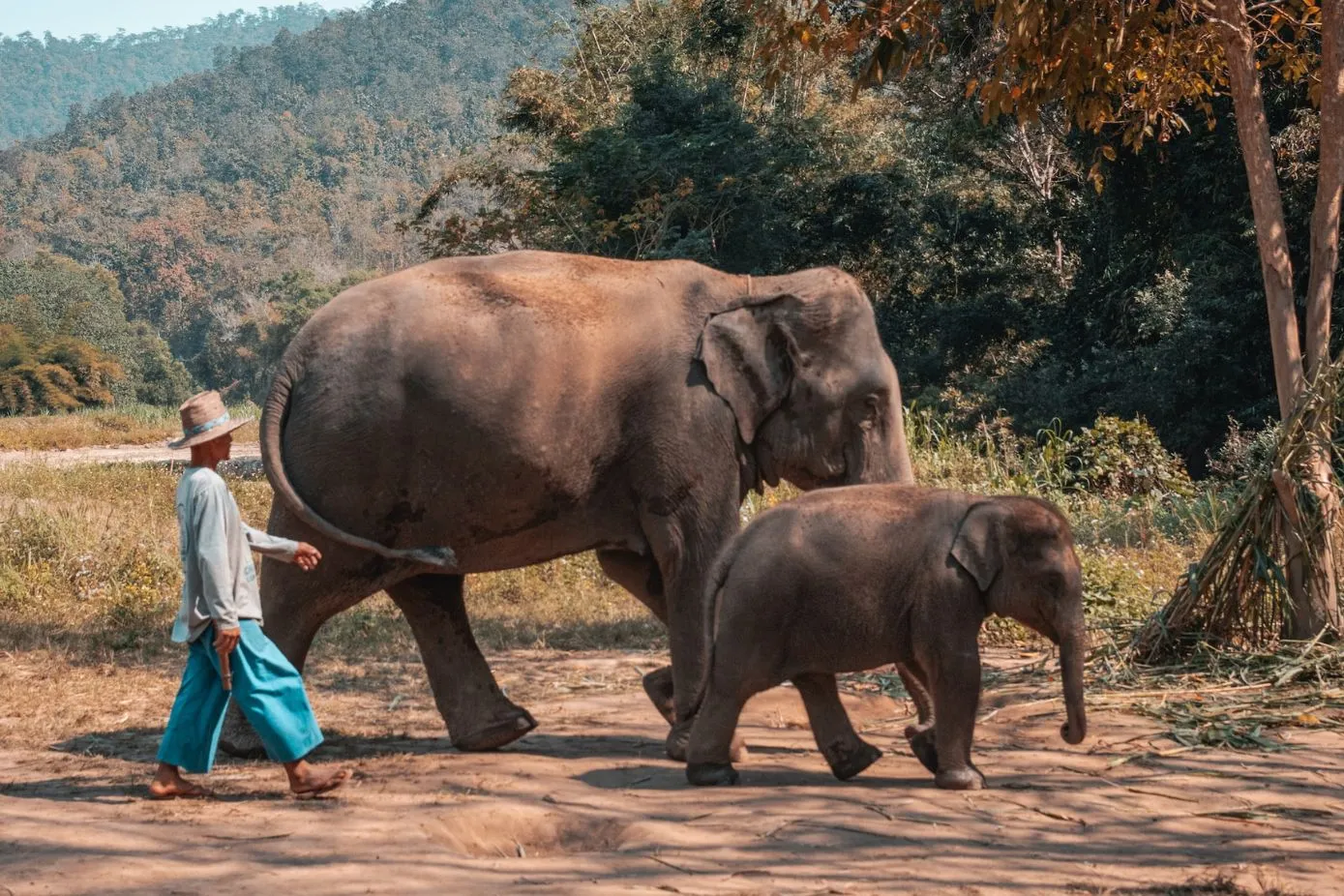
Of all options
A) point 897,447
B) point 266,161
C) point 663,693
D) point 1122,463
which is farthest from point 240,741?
point 266,161

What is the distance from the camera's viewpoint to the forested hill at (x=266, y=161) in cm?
8606

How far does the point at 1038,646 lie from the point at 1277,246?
2.68 metres

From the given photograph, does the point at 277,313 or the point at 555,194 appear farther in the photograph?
the point at 277,313

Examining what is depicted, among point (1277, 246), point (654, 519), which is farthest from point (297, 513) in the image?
point (1277, 246)

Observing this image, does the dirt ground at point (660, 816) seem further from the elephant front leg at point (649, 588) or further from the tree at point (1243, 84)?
the tree at point (1243, 84)

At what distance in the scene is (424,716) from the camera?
7852 millimetres

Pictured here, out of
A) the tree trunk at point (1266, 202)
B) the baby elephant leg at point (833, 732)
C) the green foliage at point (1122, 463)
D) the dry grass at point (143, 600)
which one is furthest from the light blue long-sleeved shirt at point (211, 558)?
the green foliage at point (1122, 463)

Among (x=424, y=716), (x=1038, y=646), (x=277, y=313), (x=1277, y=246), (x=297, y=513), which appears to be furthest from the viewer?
(x=277, y=313)

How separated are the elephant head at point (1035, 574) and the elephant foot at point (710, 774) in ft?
3.83

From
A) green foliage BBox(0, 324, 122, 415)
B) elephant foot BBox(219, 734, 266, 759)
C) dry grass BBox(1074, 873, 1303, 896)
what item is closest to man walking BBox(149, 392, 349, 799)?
elephant foot BBox(219, 734, 266, 759)

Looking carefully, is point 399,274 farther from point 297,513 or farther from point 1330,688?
point 1330,688

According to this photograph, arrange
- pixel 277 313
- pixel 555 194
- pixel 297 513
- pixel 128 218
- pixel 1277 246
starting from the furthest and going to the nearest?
pixel 128 218 < pixel 277 313 < pixel 555 194 < pixel 1277 246 < pixel 297 513

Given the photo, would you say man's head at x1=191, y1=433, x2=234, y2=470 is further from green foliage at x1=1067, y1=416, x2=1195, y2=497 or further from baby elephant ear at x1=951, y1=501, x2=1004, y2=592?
green foliage at x1=1067, y1=416, x2=1195, y2=497

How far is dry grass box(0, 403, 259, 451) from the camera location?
36.1m
